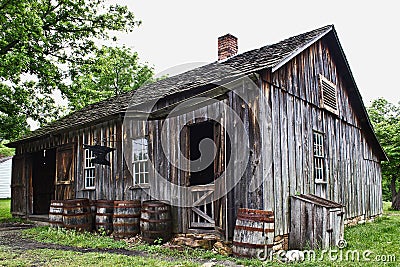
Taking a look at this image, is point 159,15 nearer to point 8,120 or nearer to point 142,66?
point 8,120

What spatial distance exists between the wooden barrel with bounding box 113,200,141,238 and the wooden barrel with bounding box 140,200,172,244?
498 millimetres

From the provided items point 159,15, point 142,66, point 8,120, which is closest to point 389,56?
point 142,66

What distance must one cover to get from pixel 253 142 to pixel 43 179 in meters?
11.7

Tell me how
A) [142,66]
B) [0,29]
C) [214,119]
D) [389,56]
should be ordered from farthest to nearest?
[389,56] → [142,66] → [0,29] → [214,119]

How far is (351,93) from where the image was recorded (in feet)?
41.2

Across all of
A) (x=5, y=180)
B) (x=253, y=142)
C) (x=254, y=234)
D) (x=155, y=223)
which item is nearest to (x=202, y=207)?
(x=155, y=223)

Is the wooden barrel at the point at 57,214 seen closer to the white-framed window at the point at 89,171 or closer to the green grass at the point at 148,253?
the green grass at the point at 148,253

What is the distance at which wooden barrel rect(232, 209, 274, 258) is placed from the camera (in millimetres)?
6852

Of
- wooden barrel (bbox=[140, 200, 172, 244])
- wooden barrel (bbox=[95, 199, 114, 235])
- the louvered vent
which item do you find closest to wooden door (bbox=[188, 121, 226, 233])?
wooden barrel (bbox=[140, 200, 172, 244])

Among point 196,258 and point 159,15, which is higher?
point 159,15

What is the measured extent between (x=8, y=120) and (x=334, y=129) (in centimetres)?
1327

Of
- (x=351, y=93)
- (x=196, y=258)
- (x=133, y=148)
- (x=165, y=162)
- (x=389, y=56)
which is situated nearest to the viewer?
(x=196, y=258)

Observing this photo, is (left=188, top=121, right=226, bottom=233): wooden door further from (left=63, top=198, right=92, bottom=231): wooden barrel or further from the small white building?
the small white building

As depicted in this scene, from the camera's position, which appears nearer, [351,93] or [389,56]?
[351,93]
